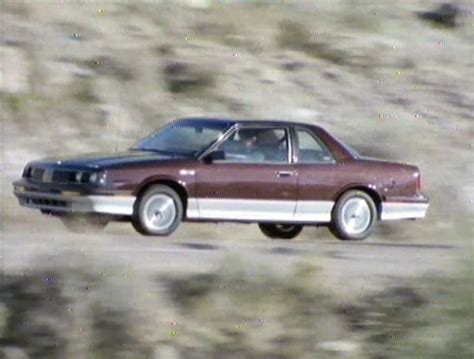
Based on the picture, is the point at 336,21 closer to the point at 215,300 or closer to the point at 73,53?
the point at 73,53

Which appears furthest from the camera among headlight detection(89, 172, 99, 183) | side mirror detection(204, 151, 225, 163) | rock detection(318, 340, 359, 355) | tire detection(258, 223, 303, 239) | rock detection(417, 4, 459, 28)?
rock detection(417, 4, 459, 28)

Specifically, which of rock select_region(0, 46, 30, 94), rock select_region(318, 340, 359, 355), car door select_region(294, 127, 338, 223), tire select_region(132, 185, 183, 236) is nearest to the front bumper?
tire select_region(132, 185, 183, 236)

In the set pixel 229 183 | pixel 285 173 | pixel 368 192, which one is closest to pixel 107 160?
pixel 229 183

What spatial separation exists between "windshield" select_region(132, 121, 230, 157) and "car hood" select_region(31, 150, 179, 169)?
0.88ft

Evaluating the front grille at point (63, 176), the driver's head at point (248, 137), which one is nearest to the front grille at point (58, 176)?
the front grille at point (63, 176)

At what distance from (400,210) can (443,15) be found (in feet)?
45.4

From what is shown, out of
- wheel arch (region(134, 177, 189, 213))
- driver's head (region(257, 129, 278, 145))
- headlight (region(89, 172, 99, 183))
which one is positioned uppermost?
driver's head (region(257, 129, 278, 145))

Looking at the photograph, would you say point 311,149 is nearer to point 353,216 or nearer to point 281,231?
point 353,216

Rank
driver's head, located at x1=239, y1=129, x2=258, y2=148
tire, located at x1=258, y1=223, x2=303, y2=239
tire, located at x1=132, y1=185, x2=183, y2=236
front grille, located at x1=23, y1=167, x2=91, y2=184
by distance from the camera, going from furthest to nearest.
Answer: tire, located at x1=258, y1=223, x2=303, y2=239
driver's head, located at x1=239, y1=129, x2=258, y2=148
tire, located at x1=132, y1=185, x2=183, y2=236
front grille, located at x1=23, y1=167, x2=91, y2=184

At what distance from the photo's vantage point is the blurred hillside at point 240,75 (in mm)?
26078

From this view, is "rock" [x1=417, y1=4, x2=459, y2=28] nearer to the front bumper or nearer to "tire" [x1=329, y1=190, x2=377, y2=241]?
"tire" [x1=329, y1=190, x2=377, y2=241]

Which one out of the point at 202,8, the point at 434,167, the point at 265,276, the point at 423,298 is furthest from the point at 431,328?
the point at 202,8

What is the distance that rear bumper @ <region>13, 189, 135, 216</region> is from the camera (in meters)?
18.8

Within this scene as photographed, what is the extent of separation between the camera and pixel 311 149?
66.6 ft
